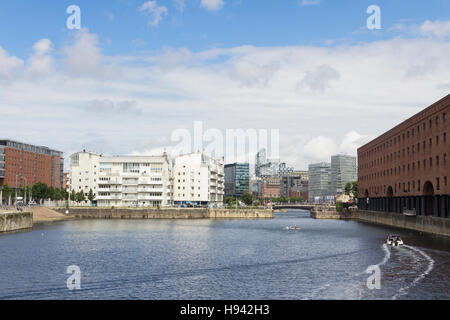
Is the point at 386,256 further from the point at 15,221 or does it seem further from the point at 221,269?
the point at 15,221

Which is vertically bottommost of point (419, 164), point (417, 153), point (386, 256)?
point (386, 256)

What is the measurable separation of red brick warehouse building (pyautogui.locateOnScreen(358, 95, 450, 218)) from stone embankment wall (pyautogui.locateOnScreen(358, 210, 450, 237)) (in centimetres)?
218

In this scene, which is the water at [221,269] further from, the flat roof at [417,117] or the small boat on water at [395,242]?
the flat roof at [417,117]

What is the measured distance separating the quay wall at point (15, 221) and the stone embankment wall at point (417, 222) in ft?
372

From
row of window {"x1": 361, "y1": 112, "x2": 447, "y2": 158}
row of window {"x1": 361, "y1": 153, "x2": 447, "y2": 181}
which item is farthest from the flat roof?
row of window {"x1": 361, "y1": 153, "x2": 447, "y2": 181}

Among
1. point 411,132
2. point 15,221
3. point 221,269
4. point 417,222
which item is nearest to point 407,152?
point 411,132

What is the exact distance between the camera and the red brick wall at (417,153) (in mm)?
120000

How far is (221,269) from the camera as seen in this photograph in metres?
72.1

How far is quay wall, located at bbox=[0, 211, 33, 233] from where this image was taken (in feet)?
439

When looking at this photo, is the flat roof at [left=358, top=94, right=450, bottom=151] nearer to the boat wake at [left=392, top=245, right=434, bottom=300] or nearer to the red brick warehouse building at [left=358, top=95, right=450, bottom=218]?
the red brick warehouse building at [left=358, top=95, right=450, bottom=218]

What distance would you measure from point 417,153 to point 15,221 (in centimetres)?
11928

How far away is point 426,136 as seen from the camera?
136m
